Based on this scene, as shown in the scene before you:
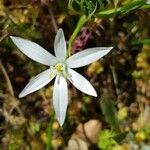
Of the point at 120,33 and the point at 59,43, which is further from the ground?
the point at 59,43

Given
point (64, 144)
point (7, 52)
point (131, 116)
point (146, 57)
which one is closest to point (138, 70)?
point (146, 57)

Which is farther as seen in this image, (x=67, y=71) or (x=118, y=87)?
(x=118, y=87)

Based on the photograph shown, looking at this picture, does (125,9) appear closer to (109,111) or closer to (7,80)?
(109,111)

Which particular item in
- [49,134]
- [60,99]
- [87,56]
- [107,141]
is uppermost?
[87,56]

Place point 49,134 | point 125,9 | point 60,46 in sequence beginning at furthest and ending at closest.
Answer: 1. point 49,134
2. point 125,9
3. point 60,46

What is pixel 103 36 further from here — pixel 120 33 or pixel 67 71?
pixel 67 71

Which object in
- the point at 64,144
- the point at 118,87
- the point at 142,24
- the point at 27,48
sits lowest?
the point at 64,144

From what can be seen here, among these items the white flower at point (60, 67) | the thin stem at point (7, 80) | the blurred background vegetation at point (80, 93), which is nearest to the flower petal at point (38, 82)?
the white flower at point (60, 67)

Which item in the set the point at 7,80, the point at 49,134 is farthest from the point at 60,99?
the point at 7,80
